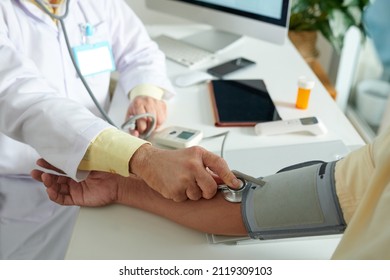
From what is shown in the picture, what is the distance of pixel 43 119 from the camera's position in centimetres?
81

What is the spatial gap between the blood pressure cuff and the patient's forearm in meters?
0.02

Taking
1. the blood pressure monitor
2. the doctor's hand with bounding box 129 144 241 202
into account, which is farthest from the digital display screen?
the doctor's hand with bounding box 129 144 241 202

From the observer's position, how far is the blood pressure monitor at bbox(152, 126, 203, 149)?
3.18ft

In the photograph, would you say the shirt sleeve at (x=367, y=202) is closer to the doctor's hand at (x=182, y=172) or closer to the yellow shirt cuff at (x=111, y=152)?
the doctor's hand at (x=182, y=172)

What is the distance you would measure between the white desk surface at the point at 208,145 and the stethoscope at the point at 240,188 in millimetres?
86

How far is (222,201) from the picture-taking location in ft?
2.58

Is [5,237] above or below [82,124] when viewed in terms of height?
below

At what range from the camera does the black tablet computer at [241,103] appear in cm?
108

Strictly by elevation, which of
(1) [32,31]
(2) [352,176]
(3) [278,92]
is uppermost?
(1) [32,31]

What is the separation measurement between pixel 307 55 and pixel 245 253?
1360 mm

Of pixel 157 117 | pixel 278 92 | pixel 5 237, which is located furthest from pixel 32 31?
pixel 278 92

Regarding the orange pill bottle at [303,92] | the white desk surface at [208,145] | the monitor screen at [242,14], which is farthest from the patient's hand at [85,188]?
the monitor screen at [242,14]

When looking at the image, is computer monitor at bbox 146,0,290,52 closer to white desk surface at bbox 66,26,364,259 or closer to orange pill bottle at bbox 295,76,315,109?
white desk surface at bbox 66,26,364,259
